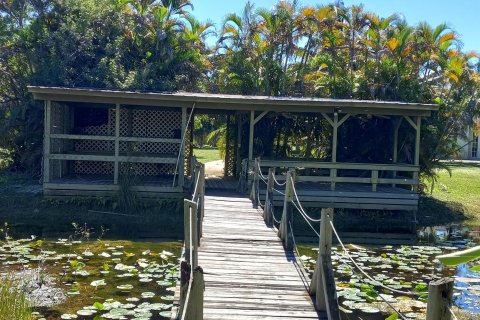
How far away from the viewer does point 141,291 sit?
8.27m

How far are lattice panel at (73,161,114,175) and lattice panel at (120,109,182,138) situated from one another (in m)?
1.25

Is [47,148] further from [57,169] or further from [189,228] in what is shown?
[189,228]

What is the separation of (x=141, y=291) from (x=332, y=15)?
17.5 metres

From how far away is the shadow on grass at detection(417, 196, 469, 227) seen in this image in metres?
16.8

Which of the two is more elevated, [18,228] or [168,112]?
[168,112]

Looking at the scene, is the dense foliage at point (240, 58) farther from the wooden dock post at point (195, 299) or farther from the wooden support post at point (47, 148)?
the wooden dock post at point (195, 299)

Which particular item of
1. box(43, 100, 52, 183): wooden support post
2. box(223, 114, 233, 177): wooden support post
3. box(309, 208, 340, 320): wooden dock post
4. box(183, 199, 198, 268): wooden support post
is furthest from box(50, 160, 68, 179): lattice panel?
box(309, 208, 340, 320): wooden dock post

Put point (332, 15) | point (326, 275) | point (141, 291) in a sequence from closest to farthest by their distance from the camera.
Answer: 1. point (326, 275)
2. point (141, 291)
3. point (332, 15)

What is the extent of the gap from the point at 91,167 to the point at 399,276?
11.9m

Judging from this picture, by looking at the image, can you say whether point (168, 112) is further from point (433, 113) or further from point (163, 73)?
point (433, 113)

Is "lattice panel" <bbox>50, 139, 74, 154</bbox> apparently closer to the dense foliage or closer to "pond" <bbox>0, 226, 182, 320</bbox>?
the dense foliage

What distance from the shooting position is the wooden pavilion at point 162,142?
600 inches

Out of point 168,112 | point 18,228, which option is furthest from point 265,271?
point 168,112

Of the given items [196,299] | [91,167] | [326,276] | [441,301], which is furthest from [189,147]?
[441,301]
